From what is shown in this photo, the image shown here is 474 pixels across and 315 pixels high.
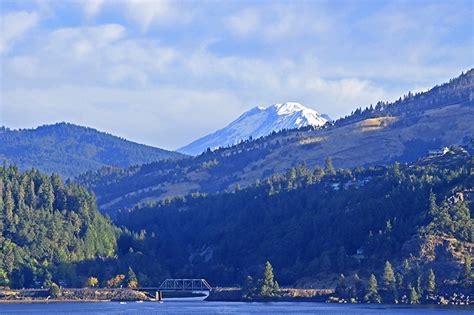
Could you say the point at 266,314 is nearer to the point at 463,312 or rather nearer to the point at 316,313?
the point at 316,313

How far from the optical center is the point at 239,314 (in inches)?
7849

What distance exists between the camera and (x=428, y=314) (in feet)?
618

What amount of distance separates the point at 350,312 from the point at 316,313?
20.1 feet

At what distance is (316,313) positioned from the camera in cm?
19812

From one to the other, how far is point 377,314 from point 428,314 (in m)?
8.54

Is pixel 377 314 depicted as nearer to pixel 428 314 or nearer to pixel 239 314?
pixel 428 314

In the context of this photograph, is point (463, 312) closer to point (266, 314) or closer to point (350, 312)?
point (350, 312)

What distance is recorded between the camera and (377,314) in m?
192

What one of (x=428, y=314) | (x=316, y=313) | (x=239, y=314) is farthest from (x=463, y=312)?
(x=239, y=314)

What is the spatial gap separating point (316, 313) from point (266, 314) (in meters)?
8.43

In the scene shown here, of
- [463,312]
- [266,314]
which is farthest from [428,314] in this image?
[266,314]

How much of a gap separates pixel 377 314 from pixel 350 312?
870 centimetres

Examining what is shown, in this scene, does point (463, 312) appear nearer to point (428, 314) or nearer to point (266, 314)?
point (428, 314)

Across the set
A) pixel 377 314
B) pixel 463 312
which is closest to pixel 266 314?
pixel 377 314
